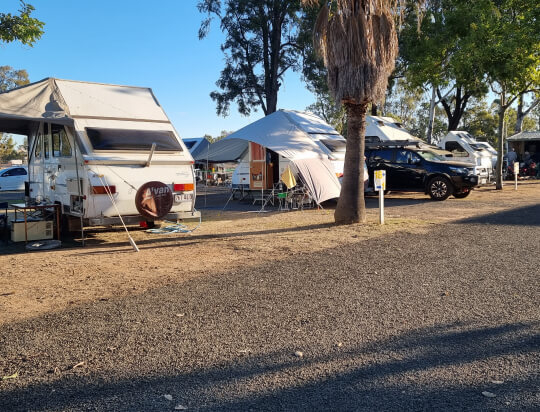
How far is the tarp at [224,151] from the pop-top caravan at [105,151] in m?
7.68

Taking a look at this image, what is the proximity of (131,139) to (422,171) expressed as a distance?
11250 millimetres

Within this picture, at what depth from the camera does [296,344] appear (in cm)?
422

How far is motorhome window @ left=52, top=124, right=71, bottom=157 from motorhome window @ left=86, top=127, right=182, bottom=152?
68cm

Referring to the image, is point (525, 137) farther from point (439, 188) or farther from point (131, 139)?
point (131, 139)

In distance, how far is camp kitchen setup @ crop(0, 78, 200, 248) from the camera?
856 centimetres

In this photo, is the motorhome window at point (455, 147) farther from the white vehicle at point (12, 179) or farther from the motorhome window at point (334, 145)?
the white vehicle at point (12, 179)

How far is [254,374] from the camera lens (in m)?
3.66

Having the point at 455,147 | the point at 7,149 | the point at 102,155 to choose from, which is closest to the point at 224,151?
the point at 102,155

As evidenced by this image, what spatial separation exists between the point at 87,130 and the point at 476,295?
23.3ft

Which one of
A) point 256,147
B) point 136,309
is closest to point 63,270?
point 136,309

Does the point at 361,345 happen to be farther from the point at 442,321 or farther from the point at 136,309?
the point at 136,309

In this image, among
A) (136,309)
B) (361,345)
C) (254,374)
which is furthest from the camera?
(136,309)

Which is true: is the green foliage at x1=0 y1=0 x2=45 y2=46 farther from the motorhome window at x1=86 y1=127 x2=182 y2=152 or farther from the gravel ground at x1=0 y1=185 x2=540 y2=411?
the gravel ground at x1=0 y1=185 x2=540 y2=411

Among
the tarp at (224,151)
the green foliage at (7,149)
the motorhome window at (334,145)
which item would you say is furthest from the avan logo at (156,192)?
the green foliage at (7,149)
